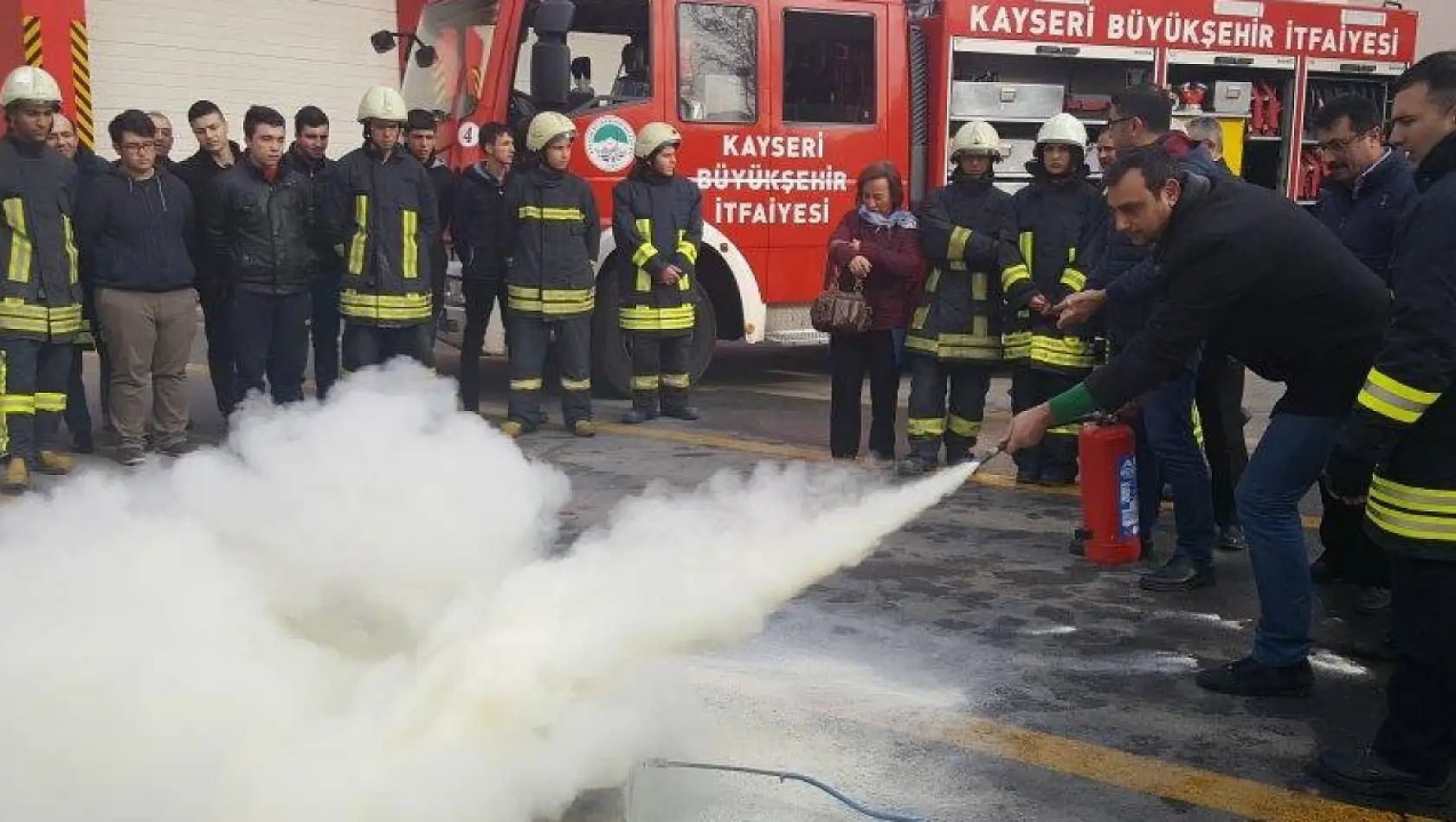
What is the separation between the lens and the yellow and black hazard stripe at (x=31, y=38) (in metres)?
11.6

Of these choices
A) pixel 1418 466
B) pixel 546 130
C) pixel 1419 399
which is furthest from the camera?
pixel 546 130

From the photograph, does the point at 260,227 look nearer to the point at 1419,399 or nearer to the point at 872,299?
the point at 872,299

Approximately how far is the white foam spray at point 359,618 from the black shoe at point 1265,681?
1.11 meters

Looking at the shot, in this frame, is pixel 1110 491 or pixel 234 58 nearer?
pixel 1110 491

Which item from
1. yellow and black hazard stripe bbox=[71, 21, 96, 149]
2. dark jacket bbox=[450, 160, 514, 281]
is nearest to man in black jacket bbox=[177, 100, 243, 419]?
dark jacket bbox=[450, 160, 514, 281]

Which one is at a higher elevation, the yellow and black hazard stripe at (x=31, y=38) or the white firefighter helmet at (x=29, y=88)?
the yellow and black hazard stripe at (x=31, y=38)

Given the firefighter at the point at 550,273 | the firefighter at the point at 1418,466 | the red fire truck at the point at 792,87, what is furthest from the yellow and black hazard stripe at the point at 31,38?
the firefighter at the point at 1418,466

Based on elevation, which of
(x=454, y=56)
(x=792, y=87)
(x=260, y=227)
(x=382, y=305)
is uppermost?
(x=454, y=56)

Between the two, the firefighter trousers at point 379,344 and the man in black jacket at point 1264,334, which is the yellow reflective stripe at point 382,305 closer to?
the firefighter trousers at point 379,344

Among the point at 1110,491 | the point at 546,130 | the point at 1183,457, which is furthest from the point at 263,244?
the point at 1183,457

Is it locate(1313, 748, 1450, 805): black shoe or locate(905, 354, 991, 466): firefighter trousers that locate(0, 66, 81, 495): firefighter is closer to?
locate(905, 354, 991, 466): firefighter trousers

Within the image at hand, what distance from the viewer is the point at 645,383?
8.71m

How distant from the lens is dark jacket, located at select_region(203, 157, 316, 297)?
7.54 meters

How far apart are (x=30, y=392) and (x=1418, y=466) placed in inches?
260
